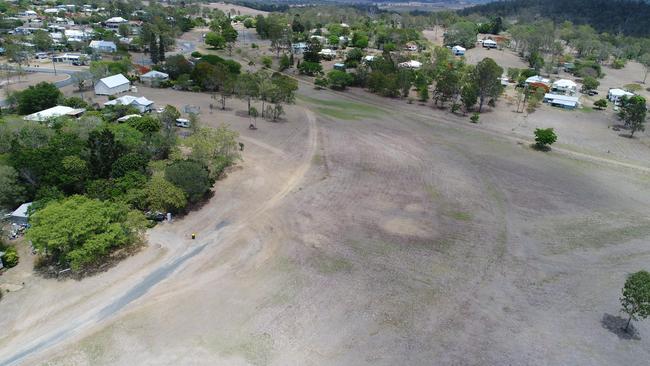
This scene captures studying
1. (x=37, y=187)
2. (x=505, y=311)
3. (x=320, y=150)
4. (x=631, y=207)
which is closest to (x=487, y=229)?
(x=505, y=311)

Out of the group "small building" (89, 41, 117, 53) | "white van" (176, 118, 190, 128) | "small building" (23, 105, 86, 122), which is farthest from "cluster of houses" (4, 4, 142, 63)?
"white van" (176, 118, 190, 128)

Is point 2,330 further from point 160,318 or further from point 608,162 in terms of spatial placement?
point 608,162

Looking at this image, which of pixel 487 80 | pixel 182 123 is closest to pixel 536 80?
pixel 487 80

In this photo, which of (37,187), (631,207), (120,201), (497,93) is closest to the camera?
(120,201)

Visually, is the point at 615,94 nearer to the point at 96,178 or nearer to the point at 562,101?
the point at 562,101

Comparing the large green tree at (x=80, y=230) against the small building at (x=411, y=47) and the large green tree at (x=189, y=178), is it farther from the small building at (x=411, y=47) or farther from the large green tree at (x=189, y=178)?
the small building at (x=411, y=47)

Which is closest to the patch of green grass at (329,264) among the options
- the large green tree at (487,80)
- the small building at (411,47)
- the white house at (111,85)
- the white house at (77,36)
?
the large green tree at (487,80)

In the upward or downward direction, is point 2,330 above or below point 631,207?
below
